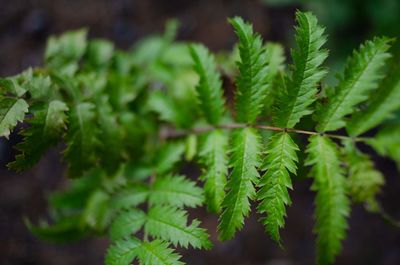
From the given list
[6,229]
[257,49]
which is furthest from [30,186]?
[257,49]

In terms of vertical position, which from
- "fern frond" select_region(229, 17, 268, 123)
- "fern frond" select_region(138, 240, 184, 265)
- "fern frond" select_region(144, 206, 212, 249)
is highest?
"fern frond" select_region(229, 17, 268, 123)

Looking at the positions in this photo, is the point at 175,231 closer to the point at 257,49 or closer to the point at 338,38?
the point at 257,49

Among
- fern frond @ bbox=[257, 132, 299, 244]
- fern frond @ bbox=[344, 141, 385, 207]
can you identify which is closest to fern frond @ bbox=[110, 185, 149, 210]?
fern frond @ bbox=[257, 132, 299, 244]

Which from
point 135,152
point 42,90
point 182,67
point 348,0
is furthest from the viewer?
point 348,0

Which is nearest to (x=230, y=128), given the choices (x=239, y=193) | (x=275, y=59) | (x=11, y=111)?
(x=275, y=59)

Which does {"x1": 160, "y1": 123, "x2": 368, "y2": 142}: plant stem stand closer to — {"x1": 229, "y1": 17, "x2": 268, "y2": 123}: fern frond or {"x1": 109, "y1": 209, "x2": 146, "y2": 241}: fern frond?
{"x1": 229, "y1": 17, "x2": 268, "y2": 123}: fern frond
